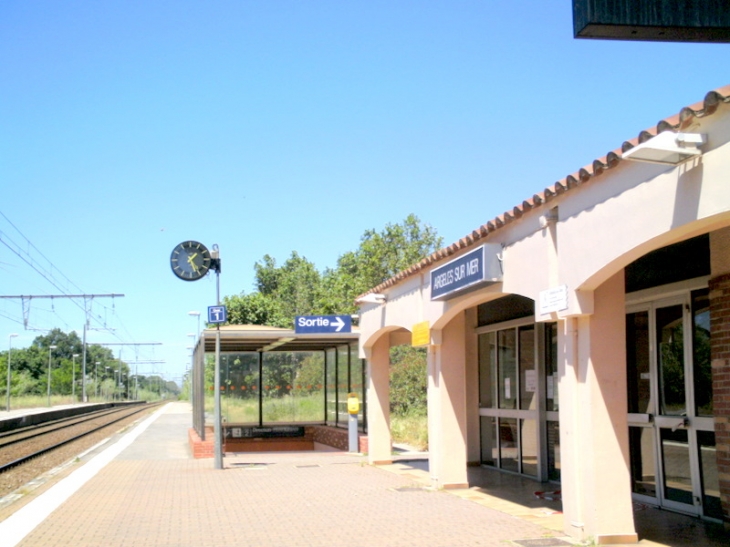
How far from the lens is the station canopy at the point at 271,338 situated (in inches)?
817

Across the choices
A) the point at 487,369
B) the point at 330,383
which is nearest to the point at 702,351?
the point at 487,369

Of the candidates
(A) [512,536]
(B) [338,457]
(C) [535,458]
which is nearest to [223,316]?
(B) [338,457]

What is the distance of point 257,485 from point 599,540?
7.27 metres

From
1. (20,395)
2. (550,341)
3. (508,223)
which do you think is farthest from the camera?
(20,395)

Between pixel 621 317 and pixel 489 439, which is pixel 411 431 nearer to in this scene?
pixel 489 439

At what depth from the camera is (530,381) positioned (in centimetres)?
1409

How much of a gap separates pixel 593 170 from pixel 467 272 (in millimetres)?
3316

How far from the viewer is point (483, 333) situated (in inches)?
642

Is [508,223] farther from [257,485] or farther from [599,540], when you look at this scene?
[257,485]

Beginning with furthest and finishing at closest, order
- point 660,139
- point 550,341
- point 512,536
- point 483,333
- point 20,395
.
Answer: point 20,395
point 483,333
point 550,341
point 512,536
point 660,139

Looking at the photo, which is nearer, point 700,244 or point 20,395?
point 700,244

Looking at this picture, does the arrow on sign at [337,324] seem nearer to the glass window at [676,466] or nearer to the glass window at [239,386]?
the glass window at [239,386]

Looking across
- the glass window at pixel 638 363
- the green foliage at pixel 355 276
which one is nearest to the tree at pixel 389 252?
the green foliage at pixel 355 276

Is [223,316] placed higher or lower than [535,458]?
higher
